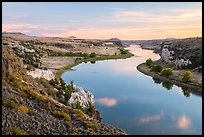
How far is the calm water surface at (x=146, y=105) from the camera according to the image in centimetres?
3155

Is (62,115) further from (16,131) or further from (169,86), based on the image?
(169,86)

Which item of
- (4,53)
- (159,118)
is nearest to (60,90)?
(4,53)

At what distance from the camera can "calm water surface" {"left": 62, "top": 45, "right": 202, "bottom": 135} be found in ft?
104

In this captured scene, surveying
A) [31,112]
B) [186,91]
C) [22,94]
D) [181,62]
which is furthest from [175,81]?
[31,112]

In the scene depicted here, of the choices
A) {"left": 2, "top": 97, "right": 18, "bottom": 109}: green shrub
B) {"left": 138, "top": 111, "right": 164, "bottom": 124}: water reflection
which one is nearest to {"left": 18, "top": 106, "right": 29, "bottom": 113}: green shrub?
{"left": 2, "top": 97, "right": 18, "bottom": 109}: green shrub

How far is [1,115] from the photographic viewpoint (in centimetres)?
1745

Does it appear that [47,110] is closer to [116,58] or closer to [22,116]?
[22,116]

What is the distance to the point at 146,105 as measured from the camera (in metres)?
39.6

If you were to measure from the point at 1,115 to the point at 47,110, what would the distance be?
17.1 ft

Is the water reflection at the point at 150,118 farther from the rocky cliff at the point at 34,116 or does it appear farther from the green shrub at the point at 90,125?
the green shrub at the point at 90,125

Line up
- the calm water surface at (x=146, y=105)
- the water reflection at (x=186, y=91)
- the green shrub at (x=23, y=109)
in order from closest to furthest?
1. the green shrub at (x=23, y=109)
2. the calm water surface at (x=146, y=105)
3. the water reflection at (x=186, y=91)

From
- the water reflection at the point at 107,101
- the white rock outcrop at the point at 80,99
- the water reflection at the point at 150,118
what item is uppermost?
the white rock outcrop at the point at 80,99

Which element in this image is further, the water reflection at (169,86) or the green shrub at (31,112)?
the water reflection at (169,86)

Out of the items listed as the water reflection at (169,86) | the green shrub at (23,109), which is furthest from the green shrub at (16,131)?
the water reflection at (169,86)
